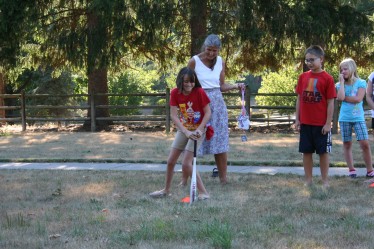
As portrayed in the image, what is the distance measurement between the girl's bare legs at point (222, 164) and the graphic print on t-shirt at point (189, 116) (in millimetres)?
964

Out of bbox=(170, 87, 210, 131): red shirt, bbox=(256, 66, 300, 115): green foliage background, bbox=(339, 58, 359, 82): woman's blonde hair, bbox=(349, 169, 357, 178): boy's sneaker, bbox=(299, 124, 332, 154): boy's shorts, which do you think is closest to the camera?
bbox=(170, 87, 210, 131): red shirt

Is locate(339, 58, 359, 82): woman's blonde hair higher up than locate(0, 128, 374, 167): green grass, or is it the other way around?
locate(339, 58, 359, 82): woman's blonde hair

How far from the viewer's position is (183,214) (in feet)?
17.6

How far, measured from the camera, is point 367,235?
14.6 feet

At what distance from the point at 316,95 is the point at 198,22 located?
981cm

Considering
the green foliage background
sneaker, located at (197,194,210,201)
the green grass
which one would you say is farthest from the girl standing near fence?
the green foliage background

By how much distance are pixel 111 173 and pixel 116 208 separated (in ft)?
8.74

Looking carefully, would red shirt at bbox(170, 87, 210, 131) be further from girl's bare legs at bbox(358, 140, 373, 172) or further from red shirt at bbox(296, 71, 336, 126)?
girl's bare legs at bbox(358, 140, 373, 172)

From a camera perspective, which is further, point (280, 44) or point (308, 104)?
point (280, 44)

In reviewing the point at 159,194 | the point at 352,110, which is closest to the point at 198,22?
the point at 352,110

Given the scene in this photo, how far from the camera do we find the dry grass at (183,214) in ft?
14.4

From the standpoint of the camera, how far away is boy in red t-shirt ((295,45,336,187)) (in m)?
6.70

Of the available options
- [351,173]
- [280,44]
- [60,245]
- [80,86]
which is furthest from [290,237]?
[80,86]

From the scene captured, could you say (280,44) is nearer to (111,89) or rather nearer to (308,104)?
(308,104)
